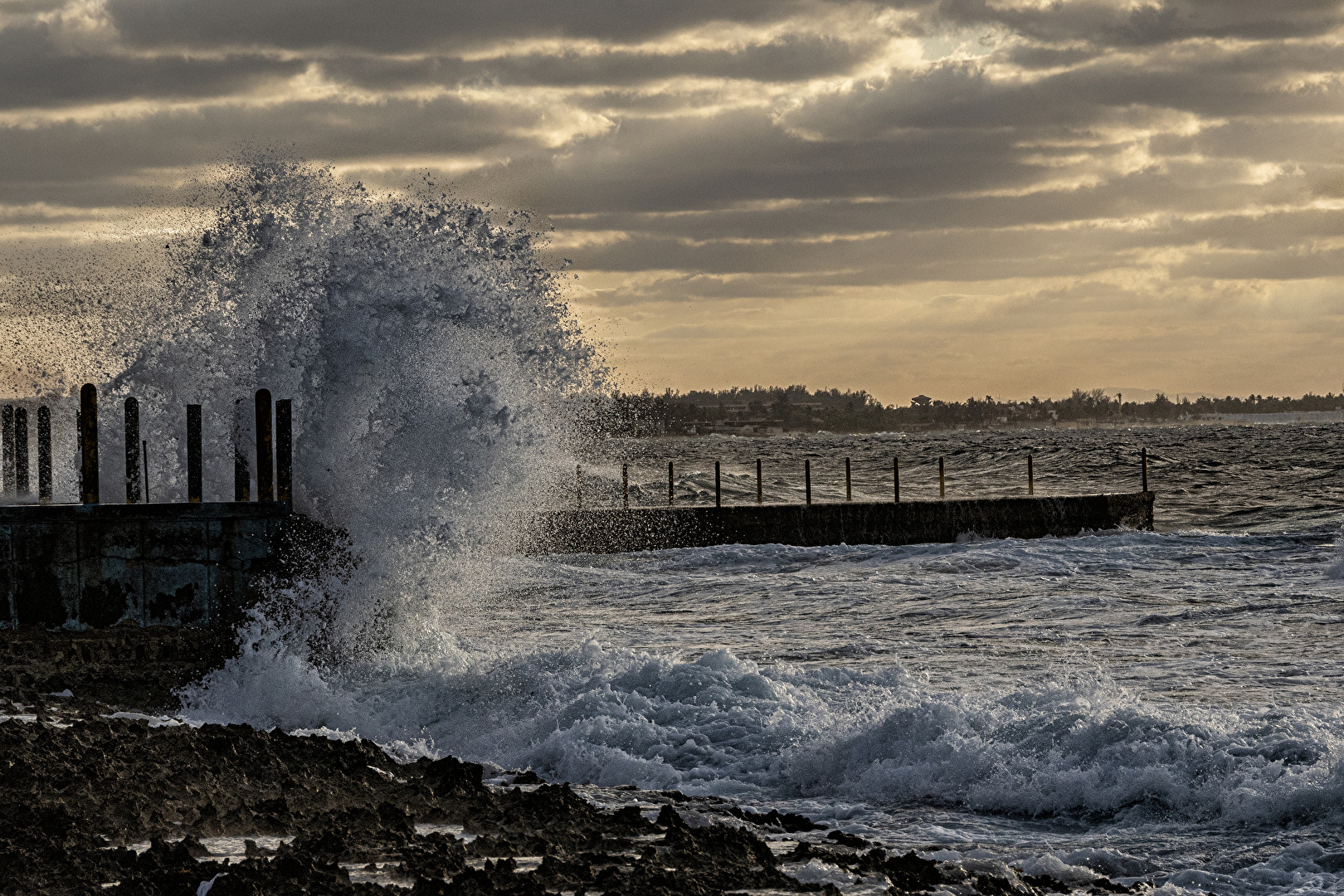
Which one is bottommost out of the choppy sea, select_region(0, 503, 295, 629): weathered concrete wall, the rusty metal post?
the choppy sea

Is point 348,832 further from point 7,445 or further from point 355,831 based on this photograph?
point 7,445

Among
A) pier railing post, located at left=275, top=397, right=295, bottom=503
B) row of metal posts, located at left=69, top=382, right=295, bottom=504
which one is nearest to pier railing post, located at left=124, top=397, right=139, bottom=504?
row of metal posts, located at left=69, top=382, right=295, bottom=504

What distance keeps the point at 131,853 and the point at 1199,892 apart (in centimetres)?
464

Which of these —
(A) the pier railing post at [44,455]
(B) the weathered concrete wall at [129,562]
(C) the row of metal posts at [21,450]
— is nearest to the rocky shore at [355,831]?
(B) the weathered concrete wall at [129,562]

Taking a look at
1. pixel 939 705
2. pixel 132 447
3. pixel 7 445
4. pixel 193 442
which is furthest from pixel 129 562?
pixel 7 445

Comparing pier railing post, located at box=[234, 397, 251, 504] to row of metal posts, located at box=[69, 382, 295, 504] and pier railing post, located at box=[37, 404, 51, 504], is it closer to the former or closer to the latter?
row of metal posts, located at box=[69, 382, 295, 504]

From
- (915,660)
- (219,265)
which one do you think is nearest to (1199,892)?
(915,660)

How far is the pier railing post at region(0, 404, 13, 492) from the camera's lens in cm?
1923

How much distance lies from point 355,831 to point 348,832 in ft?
0.18

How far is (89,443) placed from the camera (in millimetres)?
11539

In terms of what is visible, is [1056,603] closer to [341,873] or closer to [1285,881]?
[1285,881]

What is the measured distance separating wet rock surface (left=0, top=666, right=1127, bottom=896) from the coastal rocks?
11 mm

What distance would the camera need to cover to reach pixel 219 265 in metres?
14.0

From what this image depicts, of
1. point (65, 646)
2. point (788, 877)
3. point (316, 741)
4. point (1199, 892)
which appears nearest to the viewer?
point (788, 877)
